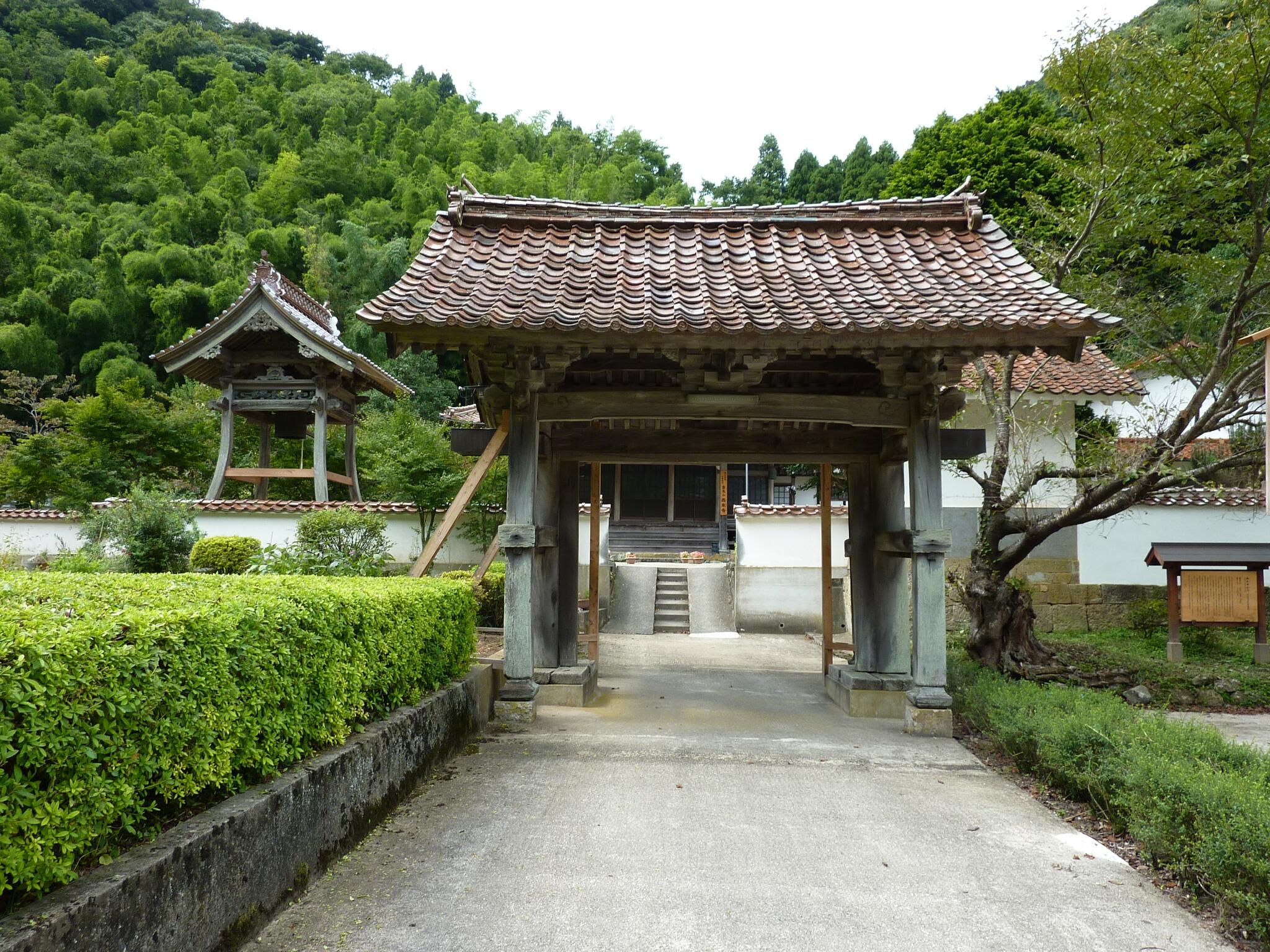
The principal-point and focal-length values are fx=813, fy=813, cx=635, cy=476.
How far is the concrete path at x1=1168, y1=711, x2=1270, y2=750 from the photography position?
7.40 m

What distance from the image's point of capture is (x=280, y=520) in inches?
544

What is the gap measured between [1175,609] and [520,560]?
965 cm

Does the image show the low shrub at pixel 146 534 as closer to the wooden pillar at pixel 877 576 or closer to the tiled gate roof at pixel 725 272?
the tiled gate roof at pixel 725 272

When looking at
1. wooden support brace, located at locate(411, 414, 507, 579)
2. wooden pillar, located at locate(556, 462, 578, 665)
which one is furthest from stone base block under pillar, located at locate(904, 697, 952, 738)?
wooden support brace, located at locate(411, 414, 507, 579)

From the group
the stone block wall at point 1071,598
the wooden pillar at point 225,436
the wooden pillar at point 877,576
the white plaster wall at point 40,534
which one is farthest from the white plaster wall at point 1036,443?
the white plaster wall at point 40,534

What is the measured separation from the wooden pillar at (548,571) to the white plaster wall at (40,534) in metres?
10.7

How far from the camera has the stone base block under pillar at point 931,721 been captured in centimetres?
672

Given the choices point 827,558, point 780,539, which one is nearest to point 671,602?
point 780,539

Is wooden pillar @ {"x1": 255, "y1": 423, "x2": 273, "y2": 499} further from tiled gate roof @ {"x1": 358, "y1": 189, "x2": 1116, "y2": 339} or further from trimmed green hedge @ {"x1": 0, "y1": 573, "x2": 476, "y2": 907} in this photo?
trimmed green hedge @ {"x1": 0, "y1": 573, "x2": 476, "y2": 907}

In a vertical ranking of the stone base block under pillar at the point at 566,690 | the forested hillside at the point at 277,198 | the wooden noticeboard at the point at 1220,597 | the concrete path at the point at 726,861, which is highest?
the forested hillside at the point at 277,198

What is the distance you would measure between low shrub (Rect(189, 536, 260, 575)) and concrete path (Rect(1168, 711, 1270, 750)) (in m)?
11.4

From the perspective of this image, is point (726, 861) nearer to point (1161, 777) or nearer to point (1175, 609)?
point (1161, 777)

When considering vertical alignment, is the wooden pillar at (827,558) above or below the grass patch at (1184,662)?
above

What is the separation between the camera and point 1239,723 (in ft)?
26.8
